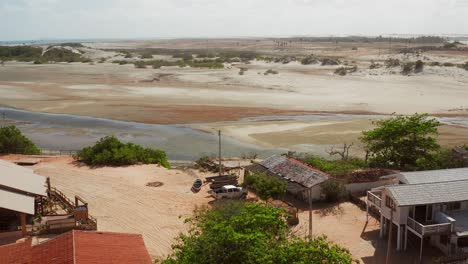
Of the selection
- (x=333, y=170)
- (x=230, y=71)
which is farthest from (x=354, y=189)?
(x=230, y=71)

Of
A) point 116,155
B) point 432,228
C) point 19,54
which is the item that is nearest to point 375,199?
point 432,228

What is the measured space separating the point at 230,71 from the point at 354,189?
69252 mm

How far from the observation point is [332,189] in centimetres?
2806

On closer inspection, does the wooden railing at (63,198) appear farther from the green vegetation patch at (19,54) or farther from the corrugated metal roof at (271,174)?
the green vegetation patch at (19,54)

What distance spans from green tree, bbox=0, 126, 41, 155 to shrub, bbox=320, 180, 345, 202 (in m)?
25.0

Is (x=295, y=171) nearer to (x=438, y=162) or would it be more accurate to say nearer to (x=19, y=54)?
(x=438, y=162)

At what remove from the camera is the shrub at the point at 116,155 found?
36.5m

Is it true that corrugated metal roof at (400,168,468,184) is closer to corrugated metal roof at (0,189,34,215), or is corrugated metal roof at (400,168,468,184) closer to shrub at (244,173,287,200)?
shrub at (244,173,287,200)

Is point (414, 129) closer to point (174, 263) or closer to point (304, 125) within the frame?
point (304, 125)

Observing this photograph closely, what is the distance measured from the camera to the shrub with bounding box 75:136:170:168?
120 ft

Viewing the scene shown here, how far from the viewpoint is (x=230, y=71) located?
316 ft

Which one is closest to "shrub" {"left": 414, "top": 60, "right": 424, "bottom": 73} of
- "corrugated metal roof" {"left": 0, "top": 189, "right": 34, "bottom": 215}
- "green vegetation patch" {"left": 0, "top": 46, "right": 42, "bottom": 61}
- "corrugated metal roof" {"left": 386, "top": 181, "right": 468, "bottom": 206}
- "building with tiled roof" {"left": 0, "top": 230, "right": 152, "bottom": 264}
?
"corrugated metal roof" {"left": 386, "top": 181, "right": 468, "bottom": 206}

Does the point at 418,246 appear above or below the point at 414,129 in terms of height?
below

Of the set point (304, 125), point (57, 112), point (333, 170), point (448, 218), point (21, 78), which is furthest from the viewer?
point (21, 78)
